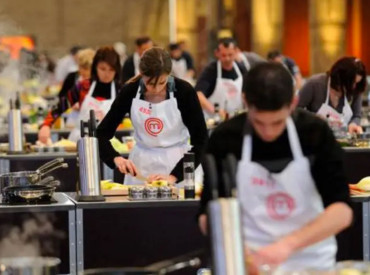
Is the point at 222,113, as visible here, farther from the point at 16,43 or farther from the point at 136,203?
the point at 16,43

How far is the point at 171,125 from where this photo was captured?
19.6 feet

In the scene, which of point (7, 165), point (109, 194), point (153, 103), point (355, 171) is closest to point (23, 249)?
point (109, 194)

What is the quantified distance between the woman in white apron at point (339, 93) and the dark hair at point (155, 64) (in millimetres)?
2042

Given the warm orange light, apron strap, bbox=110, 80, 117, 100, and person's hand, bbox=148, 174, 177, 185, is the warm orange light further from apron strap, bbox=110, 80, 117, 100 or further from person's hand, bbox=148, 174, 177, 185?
person's hand, bbox=148, 174, 177, 185

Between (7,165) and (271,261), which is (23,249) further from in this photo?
(7,165)

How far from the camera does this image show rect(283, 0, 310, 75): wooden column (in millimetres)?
21453

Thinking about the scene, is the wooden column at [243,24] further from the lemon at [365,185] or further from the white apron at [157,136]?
the lemon at [365,185]

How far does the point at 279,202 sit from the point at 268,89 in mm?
424

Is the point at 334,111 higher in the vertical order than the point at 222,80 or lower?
lower

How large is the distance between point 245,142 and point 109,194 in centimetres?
211

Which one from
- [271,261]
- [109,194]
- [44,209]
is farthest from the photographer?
[109,194]

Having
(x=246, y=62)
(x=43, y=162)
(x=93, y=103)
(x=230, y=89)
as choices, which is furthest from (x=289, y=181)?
(x=246, y=62)

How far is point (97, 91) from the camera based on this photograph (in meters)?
8.03

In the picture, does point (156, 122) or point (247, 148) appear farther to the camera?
point (156, 122)
